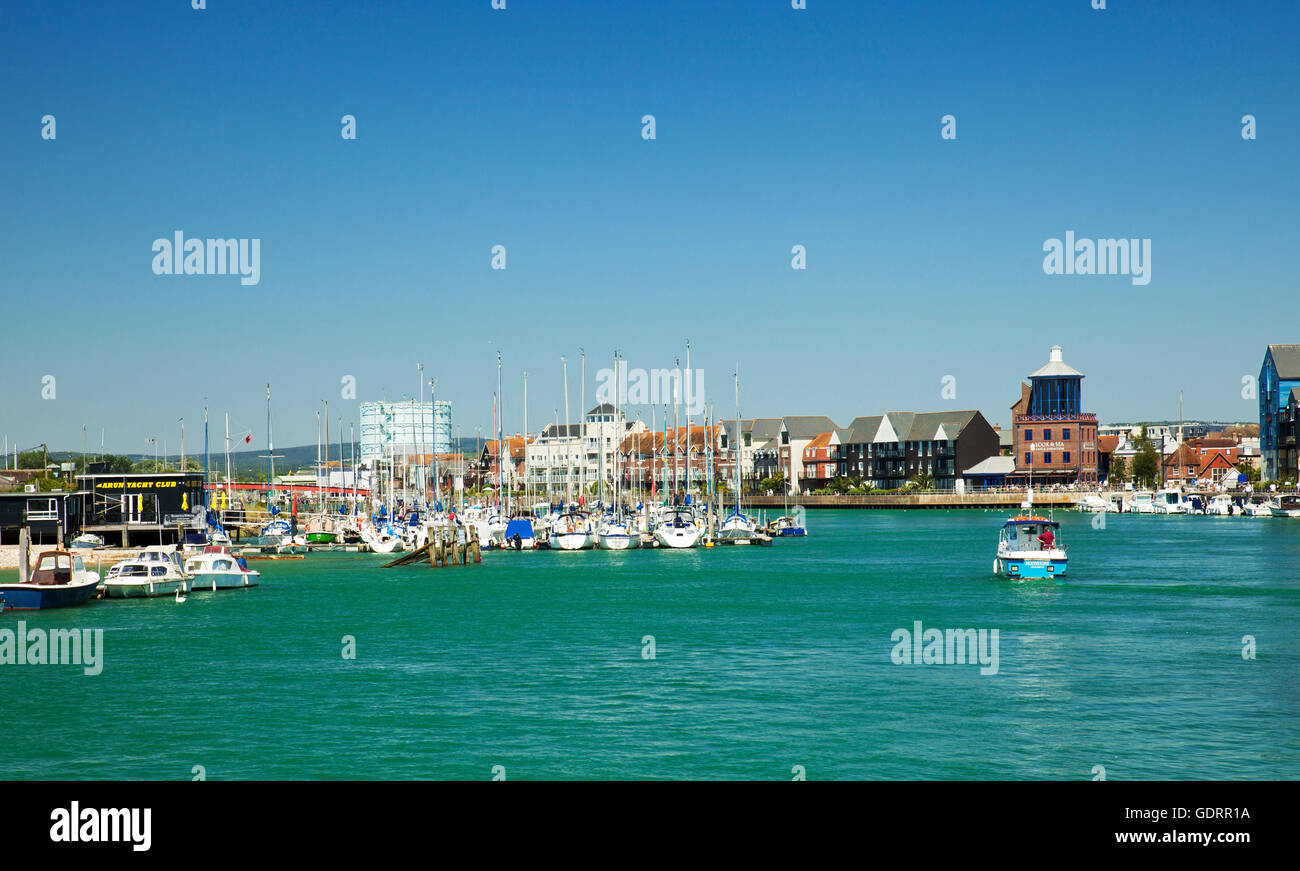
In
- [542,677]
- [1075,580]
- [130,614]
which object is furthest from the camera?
[1075,580]

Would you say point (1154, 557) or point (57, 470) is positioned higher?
point (57, 470)

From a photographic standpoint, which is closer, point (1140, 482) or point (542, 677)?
point (542, 677)

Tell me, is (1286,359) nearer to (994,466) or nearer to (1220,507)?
(1220,507)

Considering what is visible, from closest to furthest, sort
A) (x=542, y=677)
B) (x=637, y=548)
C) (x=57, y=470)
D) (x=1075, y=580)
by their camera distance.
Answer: (x=542, y=677)
(x=1075, y=580)
(x=637, y=548)
(x=57, y=470)

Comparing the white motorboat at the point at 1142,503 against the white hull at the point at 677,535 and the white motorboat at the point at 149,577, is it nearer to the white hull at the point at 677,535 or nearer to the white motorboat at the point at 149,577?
the white hull at the point at 677,535

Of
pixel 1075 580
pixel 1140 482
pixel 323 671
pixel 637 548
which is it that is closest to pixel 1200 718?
pixel 323 671

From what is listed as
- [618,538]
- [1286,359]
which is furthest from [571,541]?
[1286,359]
